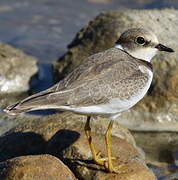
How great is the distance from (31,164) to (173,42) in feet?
13.0

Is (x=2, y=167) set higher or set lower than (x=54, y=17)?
higher

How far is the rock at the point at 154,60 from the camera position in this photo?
8391 mm

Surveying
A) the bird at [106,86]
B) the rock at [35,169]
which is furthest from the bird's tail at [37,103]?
the rock at [35,169]

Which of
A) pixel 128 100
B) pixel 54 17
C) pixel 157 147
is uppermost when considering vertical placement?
pixel 128 100

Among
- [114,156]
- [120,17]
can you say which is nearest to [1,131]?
[114,156]

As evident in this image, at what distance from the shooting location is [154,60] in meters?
8.59

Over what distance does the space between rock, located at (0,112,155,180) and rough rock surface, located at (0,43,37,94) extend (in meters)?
2.18

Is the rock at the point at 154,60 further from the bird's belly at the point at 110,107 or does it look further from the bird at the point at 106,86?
the bird's belly at the point at 110,107

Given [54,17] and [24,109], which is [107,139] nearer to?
[24,109]

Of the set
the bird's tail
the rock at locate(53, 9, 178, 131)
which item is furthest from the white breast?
the rock at locate(53, 9, 178, 131)

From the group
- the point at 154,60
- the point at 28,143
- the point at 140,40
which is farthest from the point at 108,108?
the point at 154,60

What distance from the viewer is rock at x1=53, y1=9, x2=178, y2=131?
839 centimetres

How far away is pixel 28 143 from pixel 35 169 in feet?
4.85

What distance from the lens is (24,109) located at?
19.2 feet
